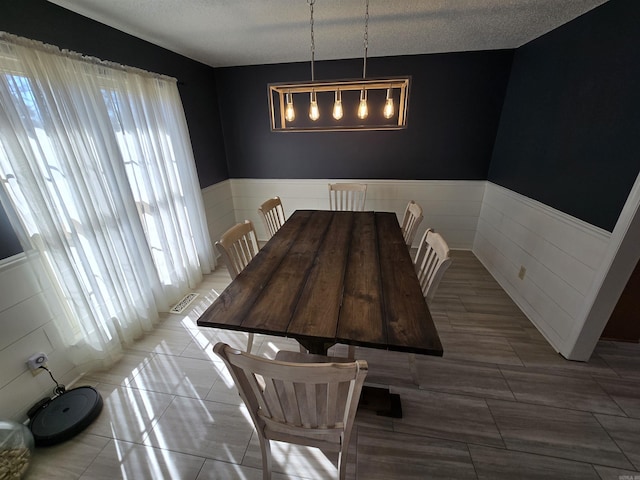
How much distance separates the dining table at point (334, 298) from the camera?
1026mm

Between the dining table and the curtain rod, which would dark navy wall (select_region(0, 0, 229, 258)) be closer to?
the curtain rod

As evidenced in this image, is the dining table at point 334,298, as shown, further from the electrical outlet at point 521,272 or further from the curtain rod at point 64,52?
the curtain rod at point 64,52

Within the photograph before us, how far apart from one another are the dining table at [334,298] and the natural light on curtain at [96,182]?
1.16 meters

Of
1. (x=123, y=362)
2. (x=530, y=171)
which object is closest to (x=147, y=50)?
(x=123, y=362)

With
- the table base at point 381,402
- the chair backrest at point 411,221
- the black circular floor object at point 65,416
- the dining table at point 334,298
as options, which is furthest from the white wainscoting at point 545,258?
the black circular floor object at point 65,416

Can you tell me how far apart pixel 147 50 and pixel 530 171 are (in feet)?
12.0

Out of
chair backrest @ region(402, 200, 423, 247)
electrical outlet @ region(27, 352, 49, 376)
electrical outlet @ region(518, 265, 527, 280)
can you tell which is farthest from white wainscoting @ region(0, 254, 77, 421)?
electrical outlet @ region(518, 265, 527, 280)

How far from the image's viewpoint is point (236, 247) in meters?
1.76

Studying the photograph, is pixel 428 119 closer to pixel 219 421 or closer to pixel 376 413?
pixel 376 413

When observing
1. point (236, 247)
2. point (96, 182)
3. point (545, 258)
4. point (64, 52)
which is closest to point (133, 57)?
point (64, 52)

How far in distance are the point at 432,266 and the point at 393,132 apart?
2.18 meters

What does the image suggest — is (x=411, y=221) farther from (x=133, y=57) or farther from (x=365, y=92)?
(x=133, y=57)

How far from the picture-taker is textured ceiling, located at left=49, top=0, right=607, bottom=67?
1714mm

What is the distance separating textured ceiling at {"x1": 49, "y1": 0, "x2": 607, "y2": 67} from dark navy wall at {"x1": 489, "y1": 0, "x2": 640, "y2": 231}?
0.21 meters
